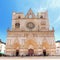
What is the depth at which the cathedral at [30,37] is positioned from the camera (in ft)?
125

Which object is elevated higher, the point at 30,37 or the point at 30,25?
the point at 30,25

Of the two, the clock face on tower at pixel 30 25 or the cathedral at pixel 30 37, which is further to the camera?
the clock face on tower at pixel 30 25

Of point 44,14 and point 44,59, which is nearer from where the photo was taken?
point 44,59

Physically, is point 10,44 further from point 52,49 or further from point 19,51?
point 52,49

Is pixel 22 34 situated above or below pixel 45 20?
below

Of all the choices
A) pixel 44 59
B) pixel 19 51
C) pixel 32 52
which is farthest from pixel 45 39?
pixel 44 59

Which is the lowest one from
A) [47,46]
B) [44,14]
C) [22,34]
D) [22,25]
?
[47,46]

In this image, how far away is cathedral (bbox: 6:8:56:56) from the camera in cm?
3806

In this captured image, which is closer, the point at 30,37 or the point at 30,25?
the point at 30,37

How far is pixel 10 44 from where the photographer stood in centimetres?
3856

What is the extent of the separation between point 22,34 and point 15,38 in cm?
203

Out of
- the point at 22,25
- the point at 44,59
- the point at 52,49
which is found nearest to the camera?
the point at 44,59

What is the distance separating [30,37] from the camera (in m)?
39.3

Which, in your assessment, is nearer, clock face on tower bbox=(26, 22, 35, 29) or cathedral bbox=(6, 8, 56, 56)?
cathedral bbox=(6, 8, 56, 56)
